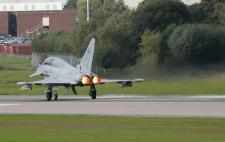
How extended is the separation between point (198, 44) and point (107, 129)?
4582cm

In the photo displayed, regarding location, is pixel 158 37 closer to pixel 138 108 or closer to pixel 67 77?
pixel 67 77

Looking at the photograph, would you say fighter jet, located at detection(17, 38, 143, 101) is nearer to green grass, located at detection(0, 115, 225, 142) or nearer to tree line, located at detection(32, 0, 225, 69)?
tree line, located at detection(32, 0, 225, 69)

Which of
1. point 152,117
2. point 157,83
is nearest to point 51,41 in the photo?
point 157,83

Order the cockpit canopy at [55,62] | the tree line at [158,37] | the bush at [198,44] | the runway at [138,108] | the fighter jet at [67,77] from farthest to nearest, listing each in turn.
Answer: the tree line at [158,37] → the bush at [198,44] → the cockpit canopy at [55,62] → the fighter jet at [67,77] → the runway at [138,108]

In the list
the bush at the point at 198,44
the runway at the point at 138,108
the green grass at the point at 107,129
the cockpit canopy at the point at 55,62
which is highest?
the bush at the point at 198,44

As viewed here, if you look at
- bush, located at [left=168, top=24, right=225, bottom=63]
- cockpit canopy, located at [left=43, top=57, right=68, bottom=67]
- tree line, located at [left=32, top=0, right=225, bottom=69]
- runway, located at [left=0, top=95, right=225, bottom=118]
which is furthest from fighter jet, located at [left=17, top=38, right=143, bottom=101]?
bush, located at [left=168, top=24, right=225, bottom=63]

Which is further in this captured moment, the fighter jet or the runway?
the fighter jet

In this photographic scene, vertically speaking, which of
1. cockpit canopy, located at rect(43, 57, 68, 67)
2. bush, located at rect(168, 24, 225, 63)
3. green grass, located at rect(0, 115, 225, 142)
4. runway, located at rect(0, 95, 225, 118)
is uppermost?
bush, located at rect(168, 24, 225, 63)

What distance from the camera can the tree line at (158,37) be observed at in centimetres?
8081

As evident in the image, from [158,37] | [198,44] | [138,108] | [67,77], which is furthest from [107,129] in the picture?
[158,37]

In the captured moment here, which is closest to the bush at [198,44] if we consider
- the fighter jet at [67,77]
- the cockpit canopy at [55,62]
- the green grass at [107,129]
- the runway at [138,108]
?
the fighter jet at [67,77]

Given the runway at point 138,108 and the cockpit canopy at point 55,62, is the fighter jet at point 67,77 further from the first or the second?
the runway at point 138,108

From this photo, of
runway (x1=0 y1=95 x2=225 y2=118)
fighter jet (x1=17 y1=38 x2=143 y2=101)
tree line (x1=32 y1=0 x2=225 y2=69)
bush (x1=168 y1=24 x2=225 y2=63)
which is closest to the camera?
runway (x1=0 y1=95 x2=225 y2=118)

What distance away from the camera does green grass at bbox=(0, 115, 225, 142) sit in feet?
108
